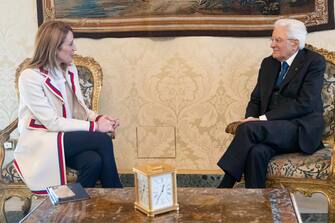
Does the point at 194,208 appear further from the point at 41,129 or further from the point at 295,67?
the point at 295,67

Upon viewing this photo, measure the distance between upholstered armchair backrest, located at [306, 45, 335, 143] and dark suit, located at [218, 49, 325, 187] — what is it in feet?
0.29

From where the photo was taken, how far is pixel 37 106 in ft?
9.19

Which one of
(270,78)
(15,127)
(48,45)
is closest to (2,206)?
(15,127)

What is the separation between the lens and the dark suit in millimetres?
2805

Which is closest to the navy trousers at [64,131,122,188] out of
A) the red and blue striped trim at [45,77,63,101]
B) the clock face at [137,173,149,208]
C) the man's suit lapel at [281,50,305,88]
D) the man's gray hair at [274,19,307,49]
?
the red and blue striped trim at [45,77,63,101]

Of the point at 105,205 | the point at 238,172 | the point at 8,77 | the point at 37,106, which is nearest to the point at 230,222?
the point at 105,205

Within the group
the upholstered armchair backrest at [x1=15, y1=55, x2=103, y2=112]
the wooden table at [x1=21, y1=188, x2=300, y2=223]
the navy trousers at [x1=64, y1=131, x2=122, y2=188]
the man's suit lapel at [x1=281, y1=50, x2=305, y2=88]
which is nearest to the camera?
the wooden table at [x1=21, y1=188, x2=300, y2=223]

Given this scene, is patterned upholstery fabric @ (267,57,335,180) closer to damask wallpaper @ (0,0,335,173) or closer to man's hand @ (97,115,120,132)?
damask wallpaper @ (0,0,335,173)

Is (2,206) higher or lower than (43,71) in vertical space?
lower

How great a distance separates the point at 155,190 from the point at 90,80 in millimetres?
1520

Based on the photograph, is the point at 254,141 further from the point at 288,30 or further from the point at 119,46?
the point at 119,46

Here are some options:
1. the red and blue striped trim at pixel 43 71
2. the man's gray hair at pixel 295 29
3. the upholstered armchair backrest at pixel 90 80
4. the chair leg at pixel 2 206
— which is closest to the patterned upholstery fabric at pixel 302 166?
the man's gray hair at pixel 295 29

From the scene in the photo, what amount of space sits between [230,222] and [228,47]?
1865 mm

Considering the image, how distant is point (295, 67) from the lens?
3.04m
